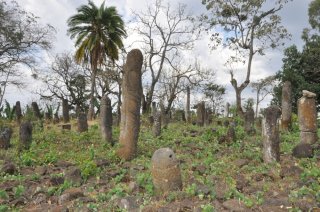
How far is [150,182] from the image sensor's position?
8.31 meters

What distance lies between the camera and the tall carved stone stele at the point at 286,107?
17.4 m

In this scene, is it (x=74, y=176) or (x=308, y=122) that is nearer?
(x=74, y=176)

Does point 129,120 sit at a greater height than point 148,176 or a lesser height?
greater

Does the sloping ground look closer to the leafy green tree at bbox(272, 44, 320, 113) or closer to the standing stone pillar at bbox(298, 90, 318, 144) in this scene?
the standing stone pillar at bbox(298, 90, 318, 144)

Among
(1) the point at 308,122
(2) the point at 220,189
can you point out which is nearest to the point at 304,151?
(1) the point at 308,122

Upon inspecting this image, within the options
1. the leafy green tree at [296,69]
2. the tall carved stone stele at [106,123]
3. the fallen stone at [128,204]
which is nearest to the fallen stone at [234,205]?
the fallen stone at [128,204]

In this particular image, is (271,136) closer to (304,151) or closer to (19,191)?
(304,151)

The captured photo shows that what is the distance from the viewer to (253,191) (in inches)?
310

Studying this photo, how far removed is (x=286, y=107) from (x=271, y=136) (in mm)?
7368

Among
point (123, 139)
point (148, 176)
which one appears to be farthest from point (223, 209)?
point (123, 139)

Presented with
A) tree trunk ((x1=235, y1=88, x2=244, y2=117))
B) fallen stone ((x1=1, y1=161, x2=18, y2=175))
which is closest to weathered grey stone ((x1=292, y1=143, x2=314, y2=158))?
fallen stone ((x1=1, y1=161, x2=18, y2=175))

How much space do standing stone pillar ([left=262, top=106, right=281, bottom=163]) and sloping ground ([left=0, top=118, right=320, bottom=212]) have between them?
276mm

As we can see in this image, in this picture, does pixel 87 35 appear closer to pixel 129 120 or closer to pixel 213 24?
pixel 213 24

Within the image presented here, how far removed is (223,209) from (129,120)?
5.29 metres
